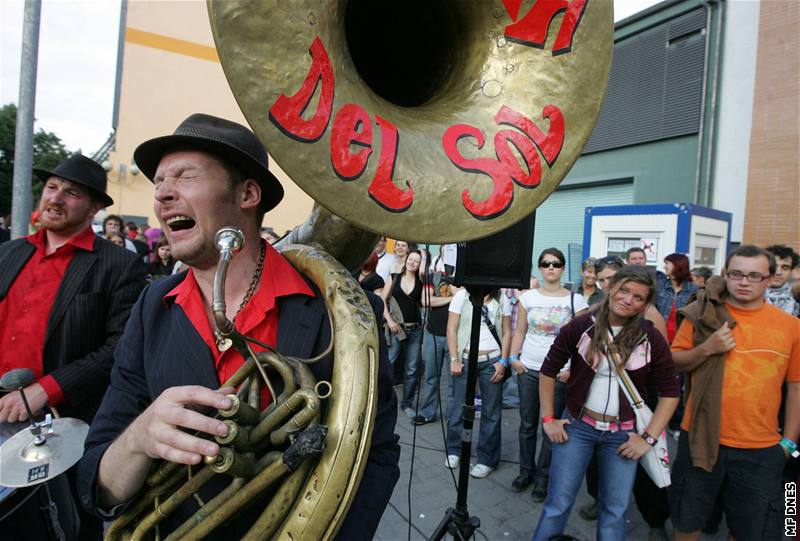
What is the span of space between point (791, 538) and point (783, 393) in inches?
27.4

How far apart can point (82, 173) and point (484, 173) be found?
6.43 feet

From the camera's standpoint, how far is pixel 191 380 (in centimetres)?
110

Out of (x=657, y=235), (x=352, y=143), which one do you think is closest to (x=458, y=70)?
(x=352, y=143)

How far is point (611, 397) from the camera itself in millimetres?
2256

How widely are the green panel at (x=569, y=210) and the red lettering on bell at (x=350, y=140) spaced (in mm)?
13058

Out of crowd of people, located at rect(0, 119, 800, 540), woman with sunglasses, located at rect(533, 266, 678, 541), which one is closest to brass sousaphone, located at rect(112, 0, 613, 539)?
crowd of people, located at rect(0, 119, 800, 540)

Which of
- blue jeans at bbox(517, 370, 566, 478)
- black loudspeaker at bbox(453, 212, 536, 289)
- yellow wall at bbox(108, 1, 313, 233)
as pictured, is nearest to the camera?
black loudspeaker at bbox(453, 212, 536, 289)

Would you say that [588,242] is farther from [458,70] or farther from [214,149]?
[214,149]

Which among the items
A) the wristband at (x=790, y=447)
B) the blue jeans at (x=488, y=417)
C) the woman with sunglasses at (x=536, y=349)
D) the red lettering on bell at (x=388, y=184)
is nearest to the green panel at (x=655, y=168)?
the woman with sunglasses at (x=536, y=349)

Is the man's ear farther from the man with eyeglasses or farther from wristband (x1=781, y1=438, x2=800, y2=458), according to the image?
wristband (x1=781, y1=438, x2=800, y2=458)

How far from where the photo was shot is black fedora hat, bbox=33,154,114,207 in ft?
6.75

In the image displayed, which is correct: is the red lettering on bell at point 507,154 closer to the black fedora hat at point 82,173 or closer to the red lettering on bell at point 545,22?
the red lettering on bell at point 545,22

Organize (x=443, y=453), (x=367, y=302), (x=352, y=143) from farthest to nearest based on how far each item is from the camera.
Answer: (x=443, y=453), (x=367, y=302), (x=352, y=143)

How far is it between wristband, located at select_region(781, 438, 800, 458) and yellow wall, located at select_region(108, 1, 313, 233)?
1307 cm
